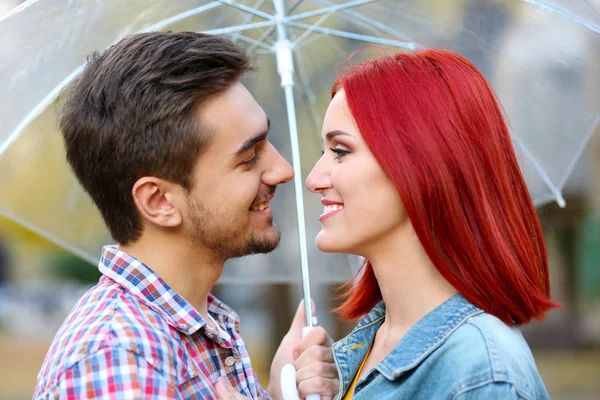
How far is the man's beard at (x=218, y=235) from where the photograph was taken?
2.42m

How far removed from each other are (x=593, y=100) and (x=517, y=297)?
5.09ft

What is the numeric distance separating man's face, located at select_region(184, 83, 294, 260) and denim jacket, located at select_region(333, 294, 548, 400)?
0.70m

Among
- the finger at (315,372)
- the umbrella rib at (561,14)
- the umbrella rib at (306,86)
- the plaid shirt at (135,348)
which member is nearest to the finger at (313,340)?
the finger at (315,372)

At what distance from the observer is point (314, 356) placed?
95.3 inches

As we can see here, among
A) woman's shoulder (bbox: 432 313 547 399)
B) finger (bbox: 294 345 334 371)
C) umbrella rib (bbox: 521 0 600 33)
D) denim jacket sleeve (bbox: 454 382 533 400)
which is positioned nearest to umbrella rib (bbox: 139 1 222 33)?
umbrella rib (bbox: 521 0 600 33)

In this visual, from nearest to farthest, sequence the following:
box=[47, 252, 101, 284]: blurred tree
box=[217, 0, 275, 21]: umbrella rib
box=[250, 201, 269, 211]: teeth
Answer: box=[250, 201, 269, 211]: teeth → box=[217, 0, 275, 21]: umbrella rib → box=[47, 252, 101, 284]: blurred tree

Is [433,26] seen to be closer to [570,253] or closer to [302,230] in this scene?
[302,230]

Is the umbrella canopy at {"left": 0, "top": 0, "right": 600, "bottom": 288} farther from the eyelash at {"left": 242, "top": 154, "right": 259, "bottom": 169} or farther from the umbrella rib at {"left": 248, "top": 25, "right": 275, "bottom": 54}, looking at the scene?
the eyelash at {"left": 242, "top": 154, "right": 259, "bottom": 169}

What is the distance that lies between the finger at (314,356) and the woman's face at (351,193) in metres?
0.42

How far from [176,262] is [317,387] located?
2.12 ft

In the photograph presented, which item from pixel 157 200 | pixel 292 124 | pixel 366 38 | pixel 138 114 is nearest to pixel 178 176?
pixel 157 200

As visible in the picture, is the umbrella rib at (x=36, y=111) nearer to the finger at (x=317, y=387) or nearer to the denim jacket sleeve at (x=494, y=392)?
the finger at (x=317, y=387)

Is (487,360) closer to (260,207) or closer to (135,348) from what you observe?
(135,348)

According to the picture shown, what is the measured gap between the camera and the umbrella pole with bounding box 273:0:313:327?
8.94 ft
